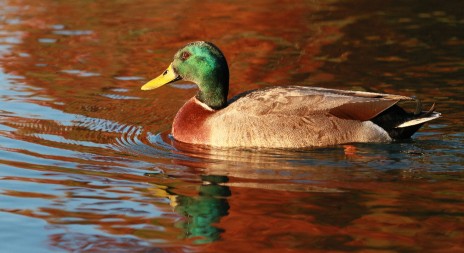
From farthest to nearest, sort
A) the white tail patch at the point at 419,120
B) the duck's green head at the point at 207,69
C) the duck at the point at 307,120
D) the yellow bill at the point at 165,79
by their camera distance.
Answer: the yellow bill at the point at 165,79 < the duck's green head at the point at 207,69 < the duck at the point at 307,120 < the white tail patch at the point at 419,120

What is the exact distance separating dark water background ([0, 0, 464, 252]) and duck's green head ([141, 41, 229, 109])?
0.67 m

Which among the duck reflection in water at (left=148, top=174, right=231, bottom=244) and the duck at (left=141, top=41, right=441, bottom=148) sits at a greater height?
the duck at (left=141, top=41, right=441, bottom=148)

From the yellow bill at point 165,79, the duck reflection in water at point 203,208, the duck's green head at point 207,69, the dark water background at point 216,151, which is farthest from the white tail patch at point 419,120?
the yellow bill at point 165,79

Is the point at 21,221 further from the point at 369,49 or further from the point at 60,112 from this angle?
the point at 369,49

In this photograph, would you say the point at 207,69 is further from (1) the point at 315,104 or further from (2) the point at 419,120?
(2) the point at 419,120

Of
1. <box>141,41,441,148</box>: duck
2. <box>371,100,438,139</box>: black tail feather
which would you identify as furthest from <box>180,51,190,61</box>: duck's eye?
<box>371,100,438,139</box>: black tail feather

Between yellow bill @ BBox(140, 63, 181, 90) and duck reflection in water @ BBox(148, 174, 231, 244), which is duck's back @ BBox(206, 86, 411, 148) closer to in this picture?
yellow bill @ BBox(140, 63, 181, 90)

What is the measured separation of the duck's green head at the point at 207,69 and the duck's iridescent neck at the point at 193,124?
0.40 ft

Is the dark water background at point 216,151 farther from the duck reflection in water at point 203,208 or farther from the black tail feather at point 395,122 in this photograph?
the black tail feather at point 395,122

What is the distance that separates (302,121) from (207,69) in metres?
1.19

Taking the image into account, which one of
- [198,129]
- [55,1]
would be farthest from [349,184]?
[55,1]

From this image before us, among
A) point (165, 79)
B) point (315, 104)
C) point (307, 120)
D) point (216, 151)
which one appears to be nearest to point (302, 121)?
point (307, 120)

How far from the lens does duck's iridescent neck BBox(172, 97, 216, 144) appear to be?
1002 cm

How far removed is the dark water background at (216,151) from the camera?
691 centimetres
